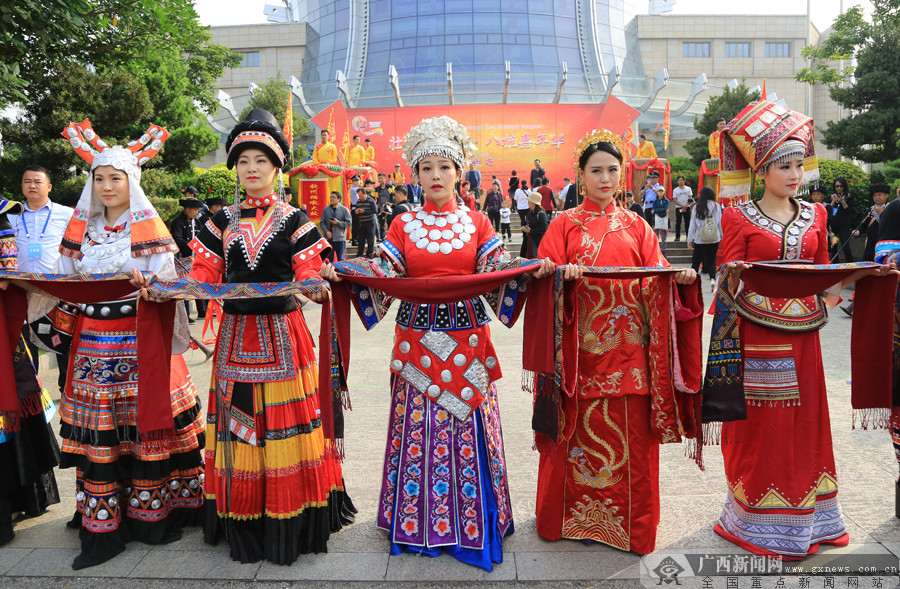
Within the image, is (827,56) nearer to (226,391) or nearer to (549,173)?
(549,173)

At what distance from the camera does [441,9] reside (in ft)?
129

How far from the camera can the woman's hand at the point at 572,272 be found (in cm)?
297

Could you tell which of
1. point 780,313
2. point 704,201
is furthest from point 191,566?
point 704,201

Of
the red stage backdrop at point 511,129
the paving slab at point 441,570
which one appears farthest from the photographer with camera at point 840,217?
the red stage backdrop at point 511,129

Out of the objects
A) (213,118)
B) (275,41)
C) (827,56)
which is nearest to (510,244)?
(827,56)

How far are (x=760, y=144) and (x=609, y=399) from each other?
152 cm

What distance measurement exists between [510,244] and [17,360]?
1389 centimetres

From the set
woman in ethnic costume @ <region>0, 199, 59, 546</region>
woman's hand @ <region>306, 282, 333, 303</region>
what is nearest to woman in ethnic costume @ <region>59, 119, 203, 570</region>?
woman in ethnic costume @ <region>0, 199, 59, 546</region>

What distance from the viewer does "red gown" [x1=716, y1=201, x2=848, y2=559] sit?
317cm

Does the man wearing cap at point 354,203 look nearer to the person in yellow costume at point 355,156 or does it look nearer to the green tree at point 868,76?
the person in yellow costume at point 355,156

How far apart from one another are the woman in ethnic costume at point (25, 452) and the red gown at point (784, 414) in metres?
3.81

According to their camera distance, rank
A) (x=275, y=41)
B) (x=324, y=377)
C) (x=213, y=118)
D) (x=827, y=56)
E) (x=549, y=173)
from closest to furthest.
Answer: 1. (x=324, y=377)
2. (x=827, y=56)
3. (x=549, y=173)
4. (x=213, y=118)
5. (x=275, y=41)

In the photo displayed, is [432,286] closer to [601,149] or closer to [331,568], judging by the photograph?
[601,149]

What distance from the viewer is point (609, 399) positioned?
3.22m
